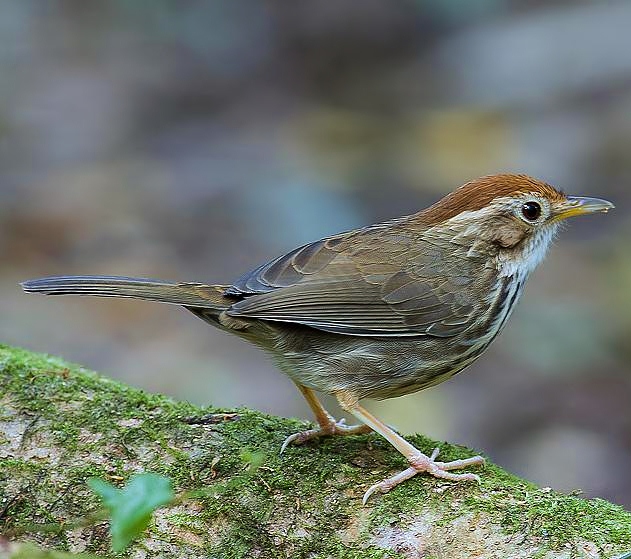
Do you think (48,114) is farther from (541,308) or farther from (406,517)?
(406,517)

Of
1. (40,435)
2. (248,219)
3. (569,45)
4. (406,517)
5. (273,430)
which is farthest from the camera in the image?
(569,45)

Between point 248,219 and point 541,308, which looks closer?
point 541,308

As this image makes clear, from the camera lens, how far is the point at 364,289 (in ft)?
15.2

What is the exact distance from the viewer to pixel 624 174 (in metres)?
12.7

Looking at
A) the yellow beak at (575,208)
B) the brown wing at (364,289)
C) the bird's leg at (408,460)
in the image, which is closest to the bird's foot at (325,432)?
the bird's leg at (408,460)

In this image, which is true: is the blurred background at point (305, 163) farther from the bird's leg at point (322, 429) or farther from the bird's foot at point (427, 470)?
the bird's foot at point (427, 470)

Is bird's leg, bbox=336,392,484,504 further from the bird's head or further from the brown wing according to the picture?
the bird's head

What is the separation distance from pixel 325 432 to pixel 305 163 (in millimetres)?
8836

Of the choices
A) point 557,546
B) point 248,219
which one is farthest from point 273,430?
point 248,219

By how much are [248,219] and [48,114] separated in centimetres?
392

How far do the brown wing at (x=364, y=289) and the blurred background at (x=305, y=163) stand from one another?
3.02 meters

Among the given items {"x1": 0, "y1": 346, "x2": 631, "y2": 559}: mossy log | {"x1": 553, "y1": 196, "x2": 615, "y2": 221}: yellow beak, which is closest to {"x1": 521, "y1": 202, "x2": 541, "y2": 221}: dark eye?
{"x1": 553, "y1": 196, "x2": 615, "y2": 221}: yellow beak

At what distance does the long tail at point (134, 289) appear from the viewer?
14.7 feet

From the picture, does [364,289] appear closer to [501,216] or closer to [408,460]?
[501,216]
